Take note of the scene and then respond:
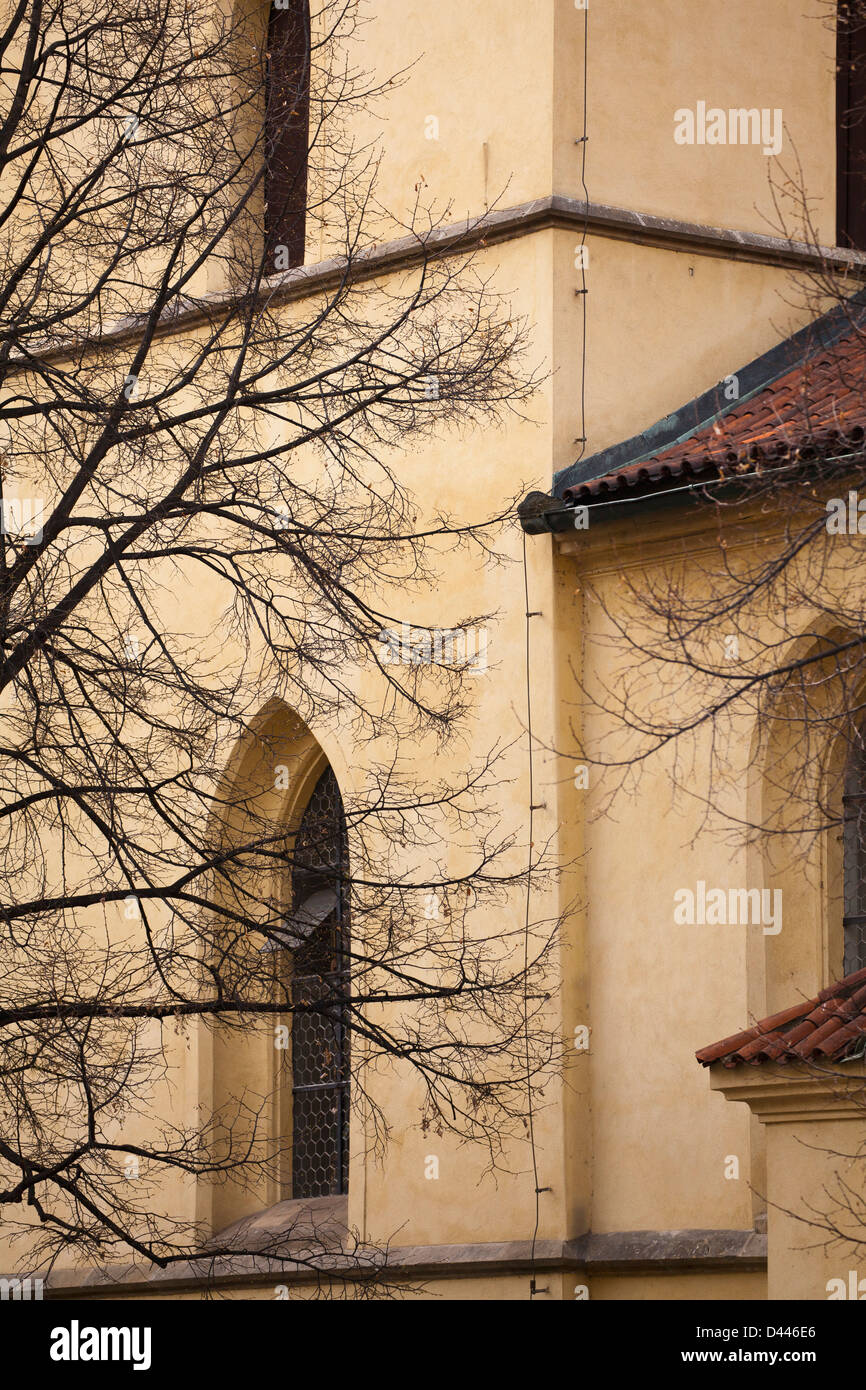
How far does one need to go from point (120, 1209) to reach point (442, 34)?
357 inches

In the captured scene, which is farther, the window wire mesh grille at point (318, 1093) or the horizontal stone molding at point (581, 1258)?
the window wire mesh grille at point (318, 1093)

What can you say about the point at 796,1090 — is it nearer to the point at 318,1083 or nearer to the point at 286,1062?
the point at 318,1083

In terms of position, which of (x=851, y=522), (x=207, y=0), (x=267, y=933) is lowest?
(x=267, y=933)

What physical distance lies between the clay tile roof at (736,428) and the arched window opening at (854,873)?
6.81 ft

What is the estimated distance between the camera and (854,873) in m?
15.2

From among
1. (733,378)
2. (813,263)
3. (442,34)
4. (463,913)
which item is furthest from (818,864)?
(442,34)

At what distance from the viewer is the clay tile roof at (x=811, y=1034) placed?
11.2 meters

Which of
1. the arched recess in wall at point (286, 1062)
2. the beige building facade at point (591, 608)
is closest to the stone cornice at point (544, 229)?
the beige building facade at point (591, 608)

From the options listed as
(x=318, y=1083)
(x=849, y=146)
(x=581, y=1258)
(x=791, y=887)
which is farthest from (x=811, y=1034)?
(x=849, y=146)

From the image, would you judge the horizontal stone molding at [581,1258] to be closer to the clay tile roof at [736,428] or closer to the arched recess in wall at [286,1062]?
the arched recess in wall at [286,1062]

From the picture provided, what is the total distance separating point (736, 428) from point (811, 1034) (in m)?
5.12

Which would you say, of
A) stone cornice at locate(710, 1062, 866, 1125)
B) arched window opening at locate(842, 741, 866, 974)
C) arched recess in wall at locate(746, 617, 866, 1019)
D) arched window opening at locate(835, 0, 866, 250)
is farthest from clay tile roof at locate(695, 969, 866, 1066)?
arched window opening at locate(835, 0, 866, 250)
